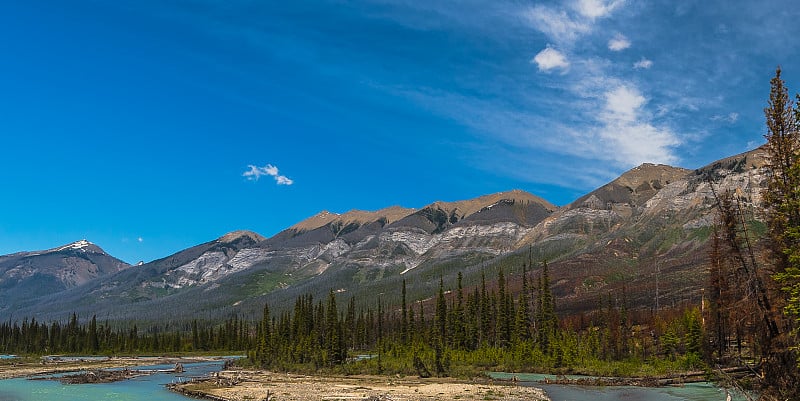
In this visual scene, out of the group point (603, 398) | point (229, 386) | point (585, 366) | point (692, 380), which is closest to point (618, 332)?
point (585, 366)

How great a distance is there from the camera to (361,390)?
2665 inches

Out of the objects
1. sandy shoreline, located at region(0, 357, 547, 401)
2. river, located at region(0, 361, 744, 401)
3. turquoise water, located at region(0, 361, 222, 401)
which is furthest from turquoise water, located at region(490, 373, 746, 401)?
turquoise water, located at region(0, 361, 222, 401)

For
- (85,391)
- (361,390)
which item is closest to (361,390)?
(361,390)

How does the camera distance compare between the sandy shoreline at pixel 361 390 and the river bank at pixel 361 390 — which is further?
the river bank at pixel 361 390

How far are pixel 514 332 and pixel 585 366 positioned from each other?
91.7 ft

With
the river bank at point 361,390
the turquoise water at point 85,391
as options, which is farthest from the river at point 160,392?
the river bank at point 361,390

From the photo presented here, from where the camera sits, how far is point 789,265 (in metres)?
37.2

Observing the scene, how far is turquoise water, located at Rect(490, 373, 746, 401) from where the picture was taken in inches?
2365

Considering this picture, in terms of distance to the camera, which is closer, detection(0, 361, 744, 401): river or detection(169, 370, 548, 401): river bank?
detection(169, 370, 548, 401): river bank

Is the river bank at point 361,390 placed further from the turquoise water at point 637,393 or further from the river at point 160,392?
the turquoise water at point 637,393

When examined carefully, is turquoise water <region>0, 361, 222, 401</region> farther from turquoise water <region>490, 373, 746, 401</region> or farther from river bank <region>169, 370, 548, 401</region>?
turquoise water <region>490, 373, 746, 401</region>

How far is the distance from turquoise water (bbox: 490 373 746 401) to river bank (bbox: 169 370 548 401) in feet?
11.2

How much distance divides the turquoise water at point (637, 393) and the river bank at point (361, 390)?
3.42 metres

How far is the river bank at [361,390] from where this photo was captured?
5938 centimetres
